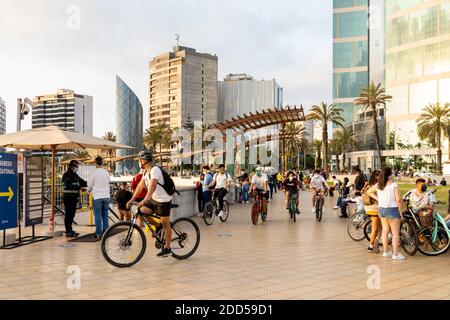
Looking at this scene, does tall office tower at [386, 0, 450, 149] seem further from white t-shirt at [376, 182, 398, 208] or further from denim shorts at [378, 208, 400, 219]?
denim shorts at [378, 208, 400, 219]

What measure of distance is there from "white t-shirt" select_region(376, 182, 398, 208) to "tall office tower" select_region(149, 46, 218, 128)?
165 metres

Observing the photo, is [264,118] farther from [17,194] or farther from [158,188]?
[158,188]

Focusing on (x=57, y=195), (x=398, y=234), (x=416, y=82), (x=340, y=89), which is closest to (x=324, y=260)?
(x=398, y=234)

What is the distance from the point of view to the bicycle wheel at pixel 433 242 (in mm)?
9016

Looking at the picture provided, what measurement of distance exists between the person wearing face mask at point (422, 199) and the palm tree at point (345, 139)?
93.6m

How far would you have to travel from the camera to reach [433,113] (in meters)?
65.1

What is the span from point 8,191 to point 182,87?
16967 cm

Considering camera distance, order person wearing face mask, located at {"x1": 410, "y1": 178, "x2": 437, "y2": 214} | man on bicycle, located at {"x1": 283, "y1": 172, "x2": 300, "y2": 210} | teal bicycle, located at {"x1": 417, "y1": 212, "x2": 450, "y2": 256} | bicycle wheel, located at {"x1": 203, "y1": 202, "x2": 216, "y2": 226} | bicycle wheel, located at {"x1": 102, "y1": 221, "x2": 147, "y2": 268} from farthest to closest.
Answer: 1. man on bicycle, located at {"x1": 283, "y1": 172, "x2": 300, "y2": 210}
2. bicycle wheel, located at {"x1": 203, "y1": 202, "x2": 216, "y2": 226}
3. person wearing face mask, located at {"x1": 410, "y1": 178, "x2": 437, "y2": 214}
4. teal bicycle, located at {"x1": 417, "y1": 212, "x2": 450, "y2": 256}
5. bicycle wheel, located at {"x1": 102, "y1": 221, "x2": 147, "y2": 268}

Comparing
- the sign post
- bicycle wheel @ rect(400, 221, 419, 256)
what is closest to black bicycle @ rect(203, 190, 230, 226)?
the sign post

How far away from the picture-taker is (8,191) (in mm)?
9805

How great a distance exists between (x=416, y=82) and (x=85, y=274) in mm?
87980

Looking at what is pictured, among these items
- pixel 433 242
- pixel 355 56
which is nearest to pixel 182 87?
pixel 355 56

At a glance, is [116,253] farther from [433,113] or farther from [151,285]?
[433,113]

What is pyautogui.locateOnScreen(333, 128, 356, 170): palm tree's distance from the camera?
337 ft
